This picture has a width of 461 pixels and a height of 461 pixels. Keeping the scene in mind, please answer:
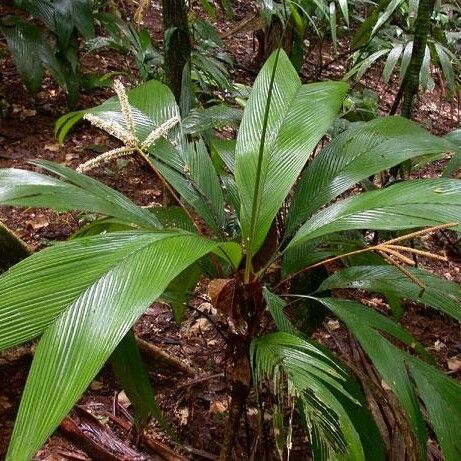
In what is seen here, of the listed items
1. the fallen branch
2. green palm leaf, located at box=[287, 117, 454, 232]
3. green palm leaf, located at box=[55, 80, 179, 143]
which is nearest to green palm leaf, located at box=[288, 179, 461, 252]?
green palm leaf, located at box=[287, 117, 454, 232]

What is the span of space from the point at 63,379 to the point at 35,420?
44 mm

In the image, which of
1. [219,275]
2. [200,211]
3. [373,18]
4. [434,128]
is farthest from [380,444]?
[434,128]

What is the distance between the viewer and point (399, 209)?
81 cm

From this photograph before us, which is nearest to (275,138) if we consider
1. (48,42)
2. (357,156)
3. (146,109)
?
(357,156)

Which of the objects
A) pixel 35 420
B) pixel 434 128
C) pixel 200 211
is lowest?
pixel 35 420

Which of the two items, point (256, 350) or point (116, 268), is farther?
point (256, 350)

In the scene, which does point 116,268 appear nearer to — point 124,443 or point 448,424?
point 448,424

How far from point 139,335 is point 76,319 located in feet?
3.22

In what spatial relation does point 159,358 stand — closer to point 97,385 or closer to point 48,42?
point 97,385

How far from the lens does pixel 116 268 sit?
661 millimetres

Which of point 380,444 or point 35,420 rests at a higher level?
point 380,444

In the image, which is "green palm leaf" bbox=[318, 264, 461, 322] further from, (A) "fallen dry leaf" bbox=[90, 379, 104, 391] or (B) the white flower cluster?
(A) "fallen dry leaf" bbox=[90, 379, 104, 391]

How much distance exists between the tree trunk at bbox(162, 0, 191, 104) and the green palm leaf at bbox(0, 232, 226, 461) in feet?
3.29

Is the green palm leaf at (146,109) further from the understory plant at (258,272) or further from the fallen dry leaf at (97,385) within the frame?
the fallen dry leaf at (97,385)
